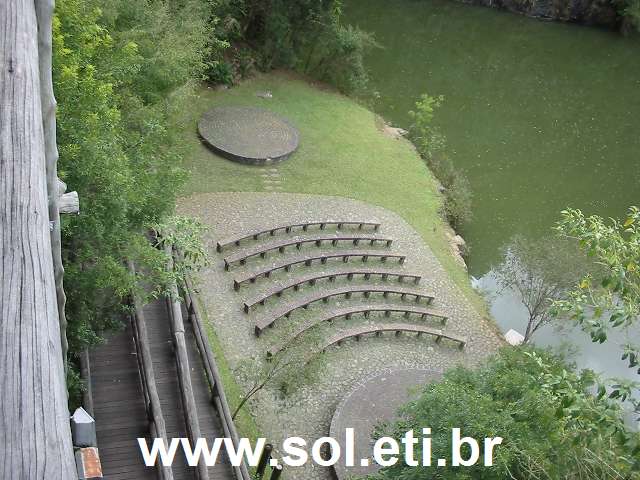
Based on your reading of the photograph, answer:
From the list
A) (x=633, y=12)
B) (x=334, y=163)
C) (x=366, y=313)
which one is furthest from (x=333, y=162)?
(x=633, y=12)

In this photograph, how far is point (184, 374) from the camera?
9.77 meters

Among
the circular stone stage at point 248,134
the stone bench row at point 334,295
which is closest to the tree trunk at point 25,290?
the stone bench row at point 334,295

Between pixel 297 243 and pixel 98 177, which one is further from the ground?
pixel 98 177

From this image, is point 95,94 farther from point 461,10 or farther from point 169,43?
point 461,10

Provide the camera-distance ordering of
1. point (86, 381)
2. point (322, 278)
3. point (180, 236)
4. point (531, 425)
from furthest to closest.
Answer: point (322, 278)
point (180, 236)
point (86, 381)
point (531, 425)

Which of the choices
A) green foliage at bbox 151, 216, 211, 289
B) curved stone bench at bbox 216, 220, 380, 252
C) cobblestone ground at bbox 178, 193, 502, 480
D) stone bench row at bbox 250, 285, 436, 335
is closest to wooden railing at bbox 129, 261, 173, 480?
green foliage at bbox 151, 216, 211, 289

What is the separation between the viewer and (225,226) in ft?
57.1

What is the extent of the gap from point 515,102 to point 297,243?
1776 cm

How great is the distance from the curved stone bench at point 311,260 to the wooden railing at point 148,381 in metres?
5.18

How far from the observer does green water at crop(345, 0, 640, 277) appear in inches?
914

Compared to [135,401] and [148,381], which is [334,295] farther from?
[148,381]

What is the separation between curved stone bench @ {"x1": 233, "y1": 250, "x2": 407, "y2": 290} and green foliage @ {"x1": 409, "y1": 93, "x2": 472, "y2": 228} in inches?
152

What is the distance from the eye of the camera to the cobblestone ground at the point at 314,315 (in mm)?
13023

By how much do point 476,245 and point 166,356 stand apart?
1283cm
